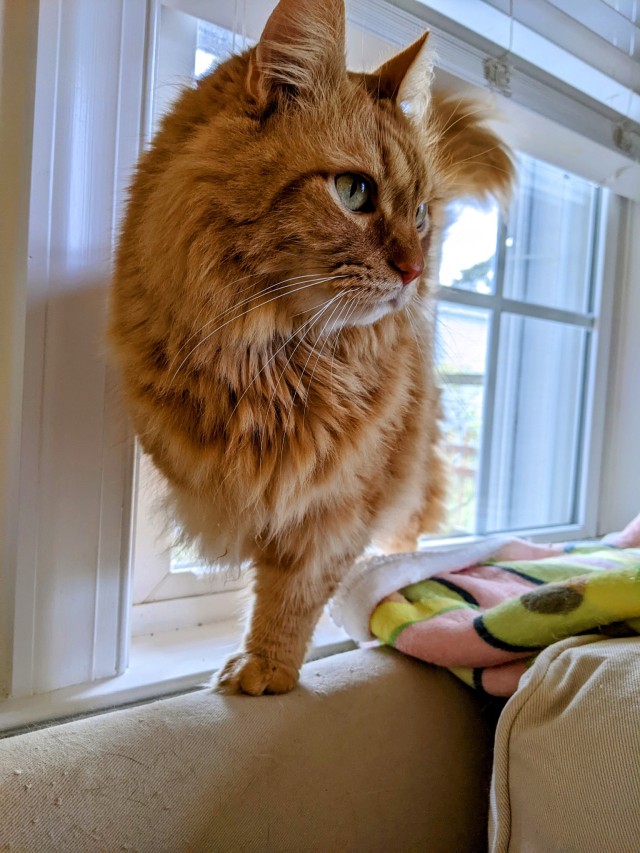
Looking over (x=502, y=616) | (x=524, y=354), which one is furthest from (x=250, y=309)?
(x=524, y=354)

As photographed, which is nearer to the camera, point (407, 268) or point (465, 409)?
point (407, 268)

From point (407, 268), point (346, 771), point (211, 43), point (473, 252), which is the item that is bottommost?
point (346, 771)

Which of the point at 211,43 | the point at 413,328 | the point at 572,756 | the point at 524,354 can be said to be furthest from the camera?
the point at 524,354

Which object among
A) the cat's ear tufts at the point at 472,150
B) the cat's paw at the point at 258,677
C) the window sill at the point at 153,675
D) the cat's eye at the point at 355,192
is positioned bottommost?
the window sill at the point at 153,675

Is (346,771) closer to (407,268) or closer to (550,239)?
(407,268)

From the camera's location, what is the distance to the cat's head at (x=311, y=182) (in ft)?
2.51

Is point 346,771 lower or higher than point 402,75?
lower

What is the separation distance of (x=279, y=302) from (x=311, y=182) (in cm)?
16

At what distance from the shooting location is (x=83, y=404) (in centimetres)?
95

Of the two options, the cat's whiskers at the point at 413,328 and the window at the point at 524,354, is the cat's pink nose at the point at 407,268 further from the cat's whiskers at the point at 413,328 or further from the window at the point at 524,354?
the window at the point at 524,354

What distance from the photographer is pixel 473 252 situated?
1.75 metres

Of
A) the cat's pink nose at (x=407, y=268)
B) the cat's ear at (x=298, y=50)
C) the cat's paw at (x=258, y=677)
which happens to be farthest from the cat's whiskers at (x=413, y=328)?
the cat's paw at (x=258, y=677)

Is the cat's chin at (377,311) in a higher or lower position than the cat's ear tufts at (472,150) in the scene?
lower

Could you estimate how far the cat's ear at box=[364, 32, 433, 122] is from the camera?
2.95 feet
